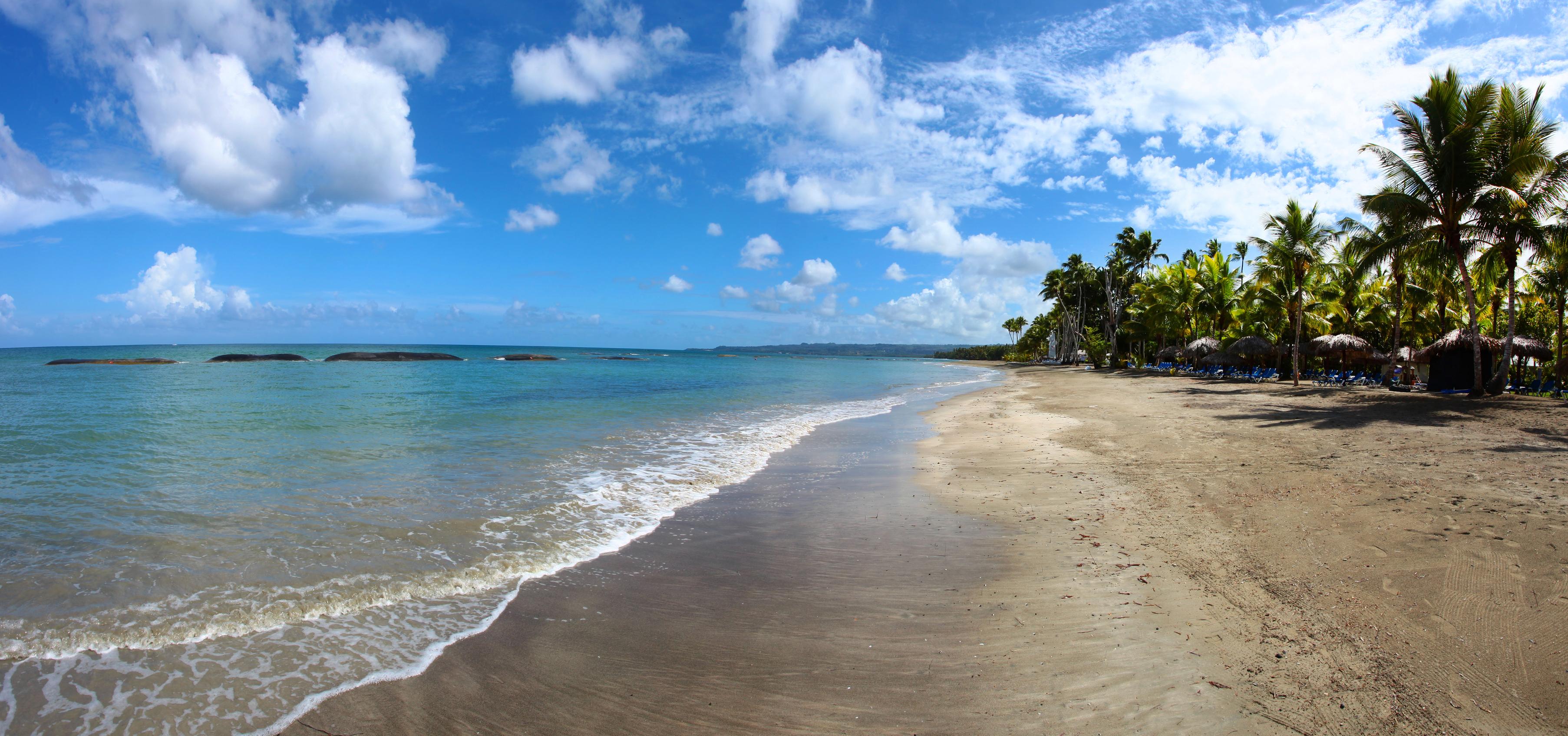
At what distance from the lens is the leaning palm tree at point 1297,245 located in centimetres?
2795

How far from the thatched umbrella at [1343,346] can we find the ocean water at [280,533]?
2556cm

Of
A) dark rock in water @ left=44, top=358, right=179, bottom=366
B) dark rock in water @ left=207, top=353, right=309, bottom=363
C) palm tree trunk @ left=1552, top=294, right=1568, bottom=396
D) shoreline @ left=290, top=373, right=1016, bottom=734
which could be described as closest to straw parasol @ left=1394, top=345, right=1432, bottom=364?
palm tree trunk @ left=1552, top=294, right=1568, bottom=396

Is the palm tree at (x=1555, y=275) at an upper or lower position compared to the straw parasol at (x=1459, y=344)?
upper

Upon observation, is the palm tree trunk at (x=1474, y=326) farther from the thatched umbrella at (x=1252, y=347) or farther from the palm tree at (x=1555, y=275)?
the thatched umbrella at (x=1252, y=347)

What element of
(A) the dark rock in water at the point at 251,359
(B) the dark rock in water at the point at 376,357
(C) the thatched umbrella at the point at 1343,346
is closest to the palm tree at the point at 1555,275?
(C) the thatched umbrella at the point at 1343,346

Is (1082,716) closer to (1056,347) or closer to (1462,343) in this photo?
(1462,343)

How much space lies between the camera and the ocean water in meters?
3.68

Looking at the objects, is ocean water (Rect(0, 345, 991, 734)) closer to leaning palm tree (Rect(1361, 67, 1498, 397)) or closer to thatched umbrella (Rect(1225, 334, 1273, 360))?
leaning palm tree (Rect(1361, 67, 1498, 397))

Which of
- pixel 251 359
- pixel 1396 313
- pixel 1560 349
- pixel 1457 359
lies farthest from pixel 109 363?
pixel 1560 349

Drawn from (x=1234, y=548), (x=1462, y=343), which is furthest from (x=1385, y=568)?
(x=1462, y=343)

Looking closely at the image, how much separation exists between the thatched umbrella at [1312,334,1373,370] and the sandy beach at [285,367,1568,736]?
24772 millimetres

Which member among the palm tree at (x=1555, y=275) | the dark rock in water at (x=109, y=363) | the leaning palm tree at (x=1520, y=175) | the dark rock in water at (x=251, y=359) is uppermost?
the leaning palm tree at (x=1520, y=175)

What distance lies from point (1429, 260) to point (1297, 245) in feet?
36.9

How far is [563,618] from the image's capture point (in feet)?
14.5
